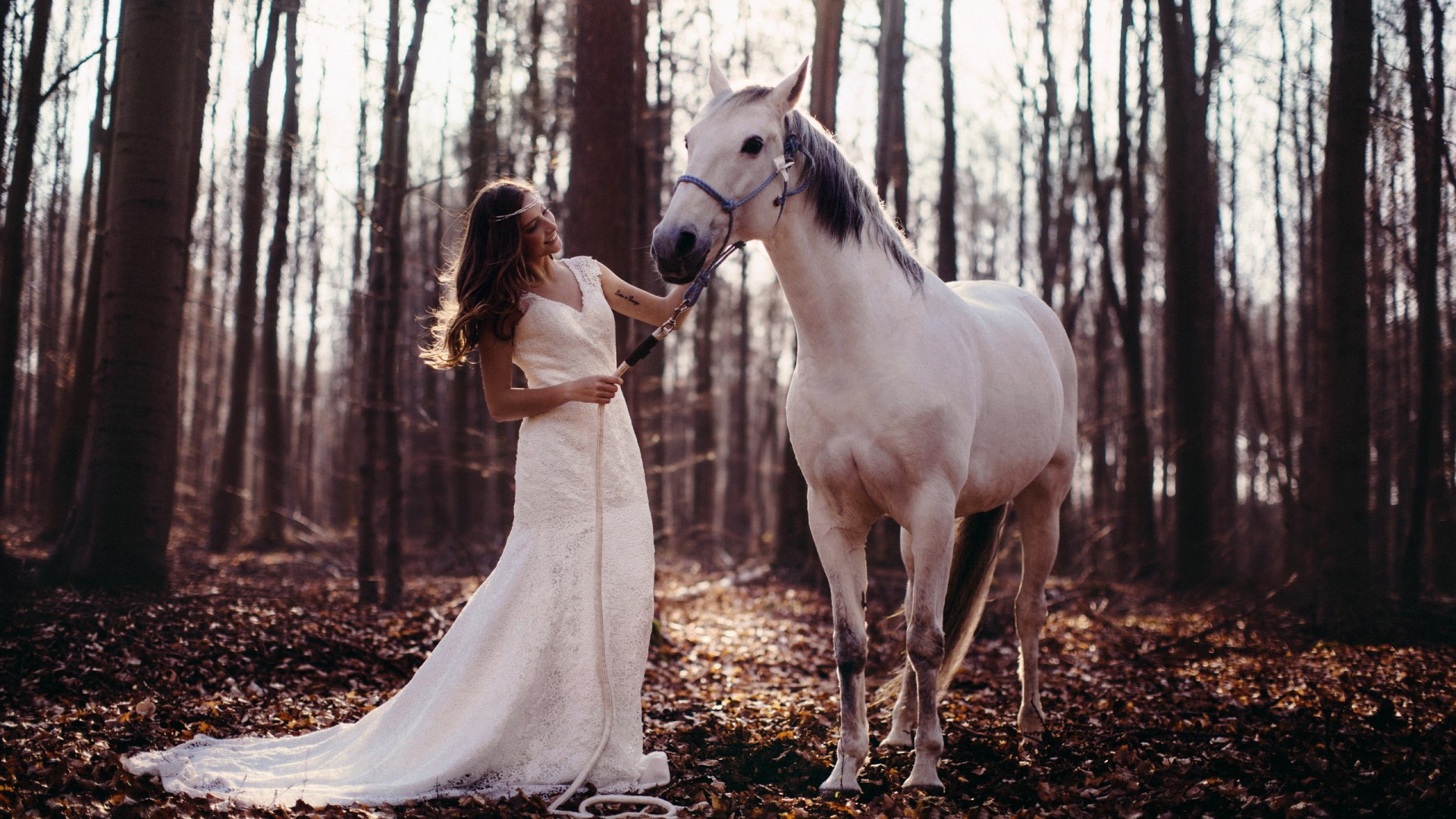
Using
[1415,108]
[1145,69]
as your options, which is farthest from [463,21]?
[1145,69]

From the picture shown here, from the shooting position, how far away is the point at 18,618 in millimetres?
5301

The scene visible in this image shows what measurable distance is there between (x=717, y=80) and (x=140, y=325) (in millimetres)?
4688

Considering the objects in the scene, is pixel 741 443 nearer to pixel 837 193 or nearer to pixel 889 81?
pixel 889 81

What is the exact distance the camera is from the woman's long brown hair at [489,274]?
3.42m

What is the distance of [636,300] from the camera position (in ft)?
12.7

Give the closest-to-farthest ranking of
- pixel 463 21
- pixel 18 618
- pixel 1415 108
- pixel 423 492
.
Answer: pixel 18 618, pixel 1415 108, pixel 463 21, pixel 423 492

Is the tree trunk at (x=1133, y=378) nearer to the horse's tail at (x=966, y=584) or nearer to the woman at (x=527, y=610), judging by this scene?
the horse's tail at (x=966, y=584)

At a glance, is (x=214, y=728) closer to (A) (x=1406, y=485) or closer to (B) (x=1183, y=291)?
(B) (x=1183, y=291)

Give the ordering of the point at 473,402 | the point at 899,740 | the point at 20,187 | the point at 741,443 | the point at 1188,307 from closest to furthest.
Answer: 1. the point at 899,740
2. the point at 20,187
3. the point at 1188,307
4. the point at 473,402
5. the point at 741,443

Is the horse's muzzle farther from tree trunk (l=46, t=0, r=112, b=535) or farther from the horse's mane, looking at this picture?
tree trunk (l=46, t=0, r=112, b=535)

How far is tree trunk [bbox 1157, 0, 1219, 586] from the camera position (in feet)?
36.3

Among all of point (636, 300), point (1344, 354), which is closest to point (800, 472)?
point (1344, 354)

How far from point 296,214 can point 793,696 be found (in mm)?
19578

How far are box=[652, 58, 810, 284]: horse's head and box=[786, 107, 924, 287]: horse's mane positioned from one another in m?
0.14
